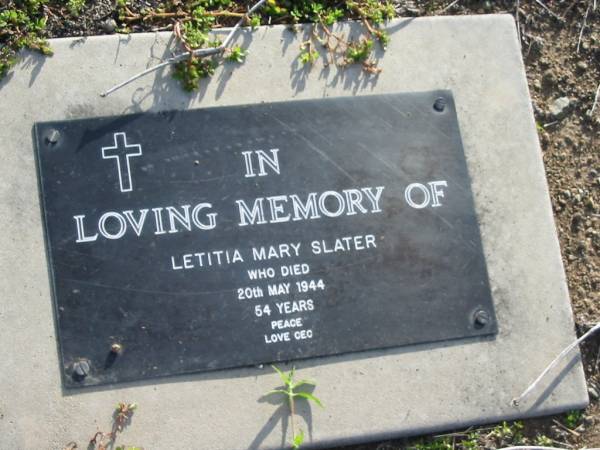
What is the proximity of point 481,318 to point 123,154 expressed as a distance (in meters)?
1.38

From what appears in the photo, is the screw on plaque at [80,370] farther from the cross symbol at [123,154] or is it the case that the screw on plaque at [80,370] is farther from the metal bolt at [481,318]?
the metal bolt at [481,318]

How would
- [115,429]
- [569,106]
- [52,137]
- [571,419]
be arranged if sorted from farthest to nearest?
[569,106] → [571,419] → [52,137] → [115,429]

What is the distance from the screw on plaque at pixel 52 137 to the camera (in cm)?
273

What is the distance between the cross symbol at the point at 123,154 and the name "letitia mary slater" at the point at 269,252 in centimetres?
31

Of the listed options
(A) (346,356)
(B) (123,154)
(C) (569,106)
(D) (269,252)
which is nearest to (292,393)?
(A) (346,356)

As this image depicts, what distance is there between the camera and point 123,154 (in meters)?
2.75

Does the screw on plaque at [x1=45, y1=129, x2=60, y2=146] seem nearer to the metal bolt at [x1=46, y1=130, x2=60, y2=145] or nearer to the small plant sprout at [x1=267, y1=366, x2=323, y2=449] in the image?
the metal bolt at [x1=46, y1=130, x2=60, y2=145]

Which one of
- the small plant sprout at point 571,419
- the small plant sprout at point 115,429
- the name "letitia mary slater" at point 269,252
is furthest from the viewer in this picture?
the small plant sprout at point 571,419

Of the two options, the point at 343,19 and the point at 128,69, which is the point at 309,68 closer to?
the point at 343,19

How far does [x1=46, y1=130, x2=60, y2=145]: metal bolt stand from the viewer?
2.73 meters

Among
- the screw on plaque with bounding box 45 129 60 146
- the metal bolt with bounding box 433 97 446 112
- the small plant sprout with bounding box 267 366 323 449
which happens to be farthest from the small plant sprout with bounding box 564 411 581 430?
the screw on plaque with bounding box 45 129 60 146

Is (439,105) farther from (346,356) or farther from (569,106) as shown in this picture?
(346,356)

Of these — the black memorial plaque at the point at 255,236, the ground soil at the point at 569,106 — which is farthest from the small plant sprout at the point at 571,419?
the black memorial plaque at the point at 255,236

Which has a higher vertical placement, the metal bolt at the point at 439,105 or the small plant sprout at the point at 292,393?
the metal bolt at the point at 439,105
